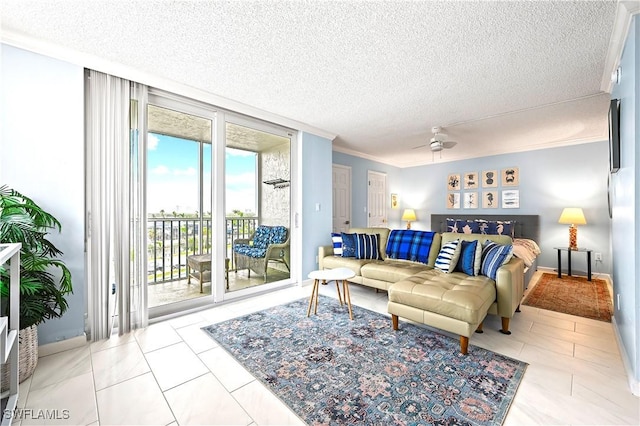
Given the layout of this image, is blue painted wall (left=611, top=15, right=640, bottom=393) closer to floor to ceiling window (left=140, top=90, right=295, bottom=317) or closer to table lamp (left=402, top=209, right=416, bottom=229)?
floor to ceiling window (left=140, top=90, right=295, bottom=317)

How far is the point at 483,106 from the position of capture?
3371mm

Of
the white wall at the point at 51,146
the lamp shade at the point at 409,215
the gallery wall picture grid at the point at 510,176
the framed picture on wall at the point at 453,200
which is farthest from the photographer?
the lamp shade at the point at 409,215

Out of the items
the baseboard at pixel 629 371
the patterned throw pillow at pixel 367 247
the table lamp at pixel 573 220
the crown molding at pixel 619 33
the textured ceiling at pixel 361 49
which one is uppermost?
the textured ceiling at pixel 361 49

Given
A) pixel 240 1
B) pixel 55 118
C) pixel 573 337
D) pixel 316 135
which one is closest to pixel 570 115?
pixel 573 337

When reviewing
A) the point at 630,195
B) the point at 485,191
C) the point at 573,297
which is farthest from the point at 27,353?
the point at 485,191

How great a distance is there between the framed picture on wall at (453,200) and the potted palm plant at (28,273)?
21.6 feet

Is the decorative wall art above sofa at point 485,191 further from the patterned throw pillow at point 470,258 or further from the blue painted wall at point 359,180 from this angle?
the patterned throw pillow at point 470,258

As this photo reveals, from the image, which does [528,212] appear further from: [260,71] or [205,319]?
[205,319]

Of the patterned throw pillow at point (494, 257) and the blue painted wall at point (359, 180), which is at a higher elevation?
the blue painted wall at point (359, 180)

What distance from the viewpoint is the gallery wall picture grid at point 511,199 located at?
17.6 ft

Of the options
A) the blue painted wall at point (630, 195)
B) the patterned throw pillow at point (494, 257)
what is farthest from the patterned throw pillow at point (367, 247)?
the blue painted wall at point (630, 195)

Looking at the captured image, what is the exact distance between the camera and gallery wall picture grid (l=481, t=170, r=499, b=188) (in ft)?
18.5

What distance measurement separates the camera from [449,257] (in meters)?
2.95

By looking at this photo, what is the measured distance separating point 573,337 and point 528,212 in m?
3.60
